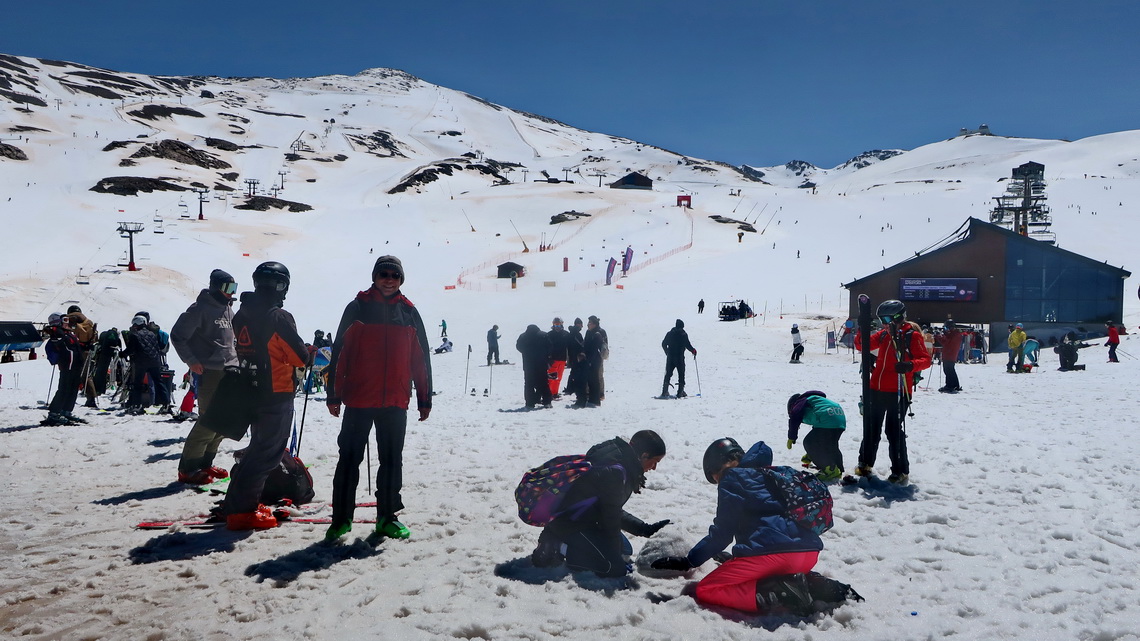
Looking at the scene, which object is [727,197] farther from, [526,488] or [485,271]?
[526,488]

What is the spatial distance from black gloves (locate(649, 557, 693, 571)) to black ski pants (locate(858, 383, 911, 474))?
3.13 m

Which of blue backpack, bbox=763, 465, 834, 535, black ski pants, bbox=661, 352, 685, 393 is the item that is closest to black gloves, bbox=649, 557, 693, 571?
blue backpack, bbox=763, 465, 834, 535

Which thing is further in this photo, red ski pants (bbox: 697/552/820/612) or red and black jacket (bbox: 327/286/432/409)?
red and black jacket (bbox: 327/286/432/409)

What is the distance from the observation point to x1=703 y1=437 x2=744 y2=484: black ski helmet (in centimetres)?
435

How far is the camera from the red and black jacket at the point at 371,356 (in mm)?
4887

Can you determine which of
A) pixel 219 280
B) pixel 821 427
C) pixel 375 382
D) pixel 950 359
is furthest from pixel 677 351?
pixel 375 382

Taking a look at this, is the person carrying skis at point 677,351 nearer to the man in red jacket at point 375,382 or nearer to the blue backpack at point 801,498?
the man in red jacket at point 375,382

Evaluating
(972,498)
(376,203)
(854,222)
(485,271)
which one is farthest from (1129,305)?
(376,203)

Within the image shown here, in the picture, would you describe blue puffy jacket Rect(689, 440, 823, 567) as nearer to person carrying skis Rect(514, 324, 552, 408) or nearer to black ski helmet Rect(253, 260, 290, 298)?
black ski helmet Rect(253, 260, 290, 298)

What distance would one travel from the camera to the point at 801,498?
156 inches

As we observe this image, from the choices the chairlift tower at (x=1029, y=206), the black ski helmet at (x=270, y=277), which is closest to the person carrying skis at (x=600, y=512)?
the black ski helmet at (x=270, y=277)

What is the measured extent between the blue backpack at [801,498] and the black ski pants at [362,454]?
100 inches

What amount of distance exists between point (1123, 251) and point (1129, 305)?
1533cm

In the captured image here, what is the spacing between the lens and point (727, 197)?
277ft
